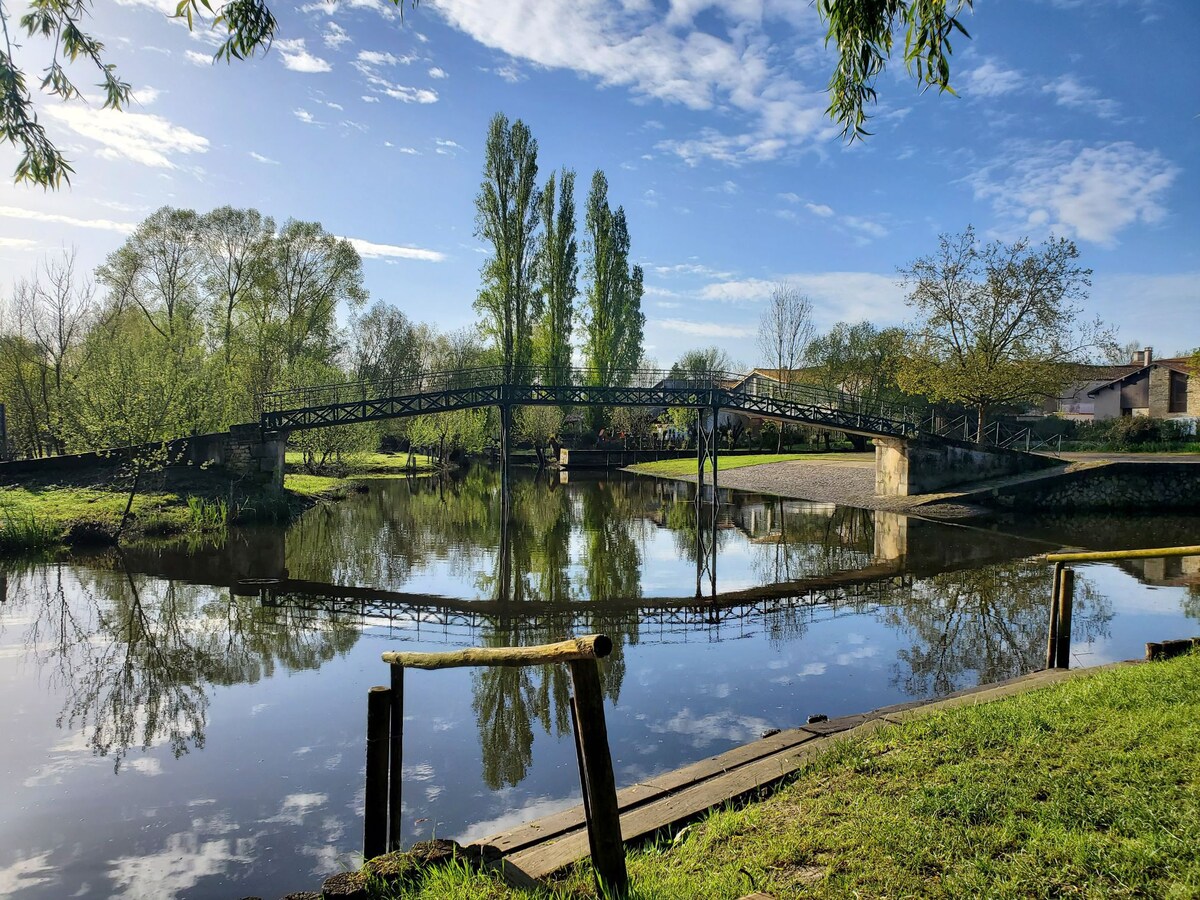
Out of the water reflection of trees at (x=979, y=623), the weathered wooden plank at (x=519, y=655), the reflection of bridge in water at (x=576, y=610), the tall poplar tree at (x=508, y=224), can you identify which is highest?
the tall poplar tree at (x=508, y=224)

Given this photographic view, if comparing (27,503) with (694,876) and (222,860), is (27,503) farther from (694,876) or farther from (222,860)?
(694,876)

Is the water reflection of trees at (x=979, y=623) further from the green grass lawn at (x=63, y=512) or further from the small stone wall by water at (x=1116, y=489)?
the green grass lawn at (x=63, y=512)

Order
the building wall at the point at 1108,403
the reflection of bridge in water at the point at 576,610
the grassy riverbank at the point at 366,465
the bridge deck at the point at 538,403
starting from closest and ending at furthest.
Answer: the reflection of bridge in water at the point at 576,610 < the bridge deck at the point at 538,403 < the grassy riverbank at the point at 366,465 < the building wall at the point at 1108,403

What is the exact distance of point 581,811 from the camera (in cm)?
505

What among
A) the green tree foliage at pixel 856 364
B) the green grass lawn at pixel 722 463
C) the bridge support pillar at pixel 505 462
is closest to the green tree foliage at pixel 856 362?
the green tree foliage at pixel 856 364

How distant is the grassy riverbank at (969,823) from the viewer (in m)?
3.69

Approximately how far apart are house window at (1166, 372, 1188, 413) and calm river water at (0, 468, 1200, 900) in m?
36.3

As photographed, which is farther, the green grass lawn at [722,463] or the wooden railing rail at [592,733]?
the green grass lawn at [722,463]

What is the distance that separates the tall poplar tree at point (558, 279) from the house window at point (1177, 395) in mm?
→ 42601

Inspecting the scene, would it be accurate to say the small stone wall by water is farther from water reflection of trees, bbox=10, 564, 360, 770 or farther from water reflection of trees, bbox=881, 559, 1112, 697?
water reflection of trees, bbox=10, 564, 360, 770

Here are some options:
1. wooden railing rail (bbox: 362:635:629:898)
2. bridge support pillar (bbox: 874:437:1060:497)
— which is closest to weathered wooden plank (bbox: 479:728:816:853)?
wooden railing rail (bbox: 362:635:629:898)

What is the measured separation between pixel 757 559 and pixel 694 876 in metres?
17.0

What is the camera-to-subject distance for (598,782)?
3.55 m

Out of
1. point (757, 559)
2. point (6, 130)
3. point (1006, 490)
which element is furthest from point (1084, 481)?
point (6, 130)
